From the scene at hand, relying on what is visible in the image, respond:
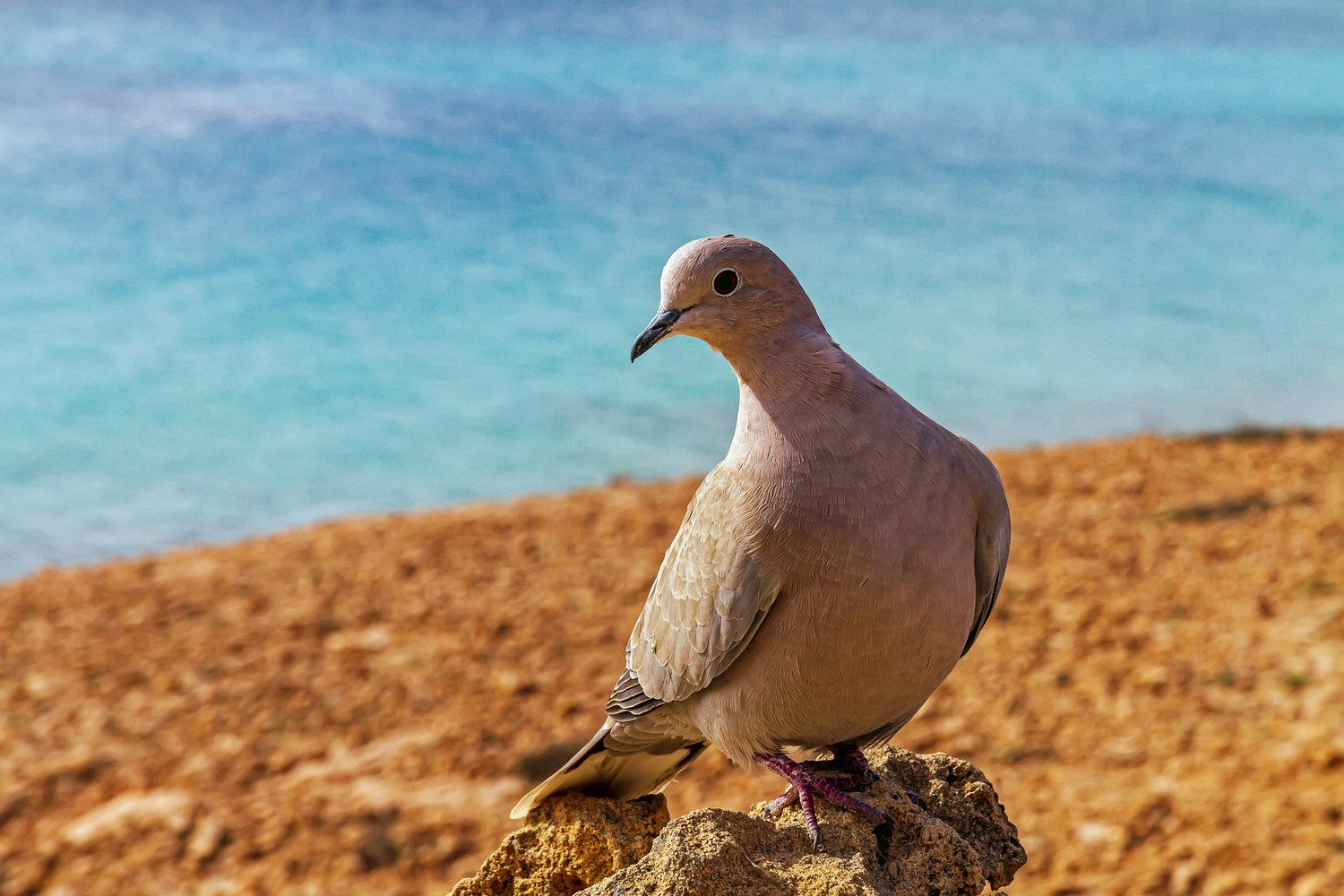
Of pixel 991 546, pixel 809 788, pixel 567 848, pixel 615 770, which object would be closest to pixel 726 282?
pixel 991 546

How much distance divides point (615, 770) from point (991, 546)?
1175mm

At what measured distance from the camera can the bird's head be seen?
269 centimetres

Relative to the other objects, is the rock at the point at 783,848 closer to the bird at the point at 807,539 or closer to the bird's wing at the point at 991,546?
the bird at the point at 807,539

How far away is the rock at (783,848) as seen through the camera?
8.39ft

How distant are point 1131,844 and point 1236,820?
49 centimetres

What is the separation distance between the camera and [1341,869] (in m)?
5.19

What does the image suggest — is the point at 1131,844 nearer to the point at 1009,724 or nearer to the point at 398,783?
the point at 1009,724

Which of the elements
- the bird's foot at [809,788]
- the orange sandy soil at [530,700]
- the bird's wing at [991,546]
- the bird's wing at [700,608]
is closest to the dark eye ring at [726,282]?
the bird's wing at [700,608]

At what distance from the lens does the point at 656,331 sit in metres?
2.69

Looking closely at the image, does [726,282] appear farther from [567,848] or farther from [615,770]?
[567,848]

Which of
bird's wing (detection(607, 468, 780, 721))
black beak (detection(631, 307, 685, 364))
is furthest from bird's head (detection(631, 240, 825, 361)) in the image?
bird's wing (detection(607, 468, 780, 721))

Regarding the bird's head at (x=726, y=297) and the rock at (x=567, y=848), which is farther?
the rock at (x=567, y=848)

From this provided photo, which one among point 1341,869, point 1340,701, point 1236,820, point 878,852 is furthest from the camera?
point 1340,701

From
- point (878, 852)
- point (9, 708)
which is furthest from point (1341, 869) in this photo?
point (9, 708)
